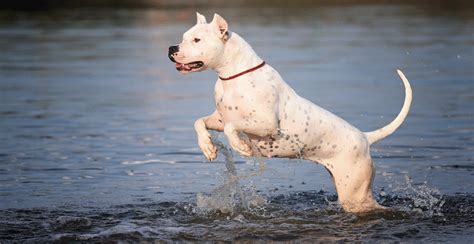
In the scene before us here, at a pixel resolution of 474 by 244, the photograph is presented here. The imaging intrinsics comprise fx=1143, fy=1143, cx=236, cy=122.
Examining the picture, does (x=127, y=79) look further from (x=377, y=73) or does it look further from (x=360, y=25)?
(x=360, y=25)

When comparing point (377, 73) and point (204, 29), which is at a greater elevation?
point (204, 29)

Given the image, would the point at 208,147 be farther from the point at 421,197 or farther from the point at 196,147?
the point at 196,147

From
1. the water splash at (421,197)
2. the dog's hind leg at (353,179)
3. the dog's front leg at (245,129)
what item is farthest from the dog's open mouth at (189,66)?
the water splash at (421,197)

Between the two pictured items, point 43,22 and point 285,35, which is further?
point 43,22

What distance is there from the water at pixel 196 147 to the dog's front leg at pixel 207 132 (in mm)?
623

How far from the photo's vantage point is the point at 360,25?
109ft

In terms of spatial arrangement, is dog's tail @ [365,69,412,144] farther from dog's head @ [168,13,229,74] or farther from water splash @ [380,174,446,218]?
dog's head @ [168,13,229,74]

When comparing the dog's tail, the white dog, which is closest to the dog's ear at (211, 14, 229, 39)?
the white dog

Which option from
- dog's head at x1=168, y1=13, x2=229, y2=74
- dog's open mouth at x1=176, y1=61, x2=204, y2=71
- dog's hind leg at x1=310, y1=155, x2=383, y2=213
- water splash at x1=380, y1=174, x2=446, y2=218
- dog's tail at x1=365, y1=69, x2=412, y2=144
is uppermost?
dog's head at x1=168, y1=13, x2=229, y2=74

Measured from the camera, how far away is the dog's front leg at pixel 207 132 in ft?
30.6

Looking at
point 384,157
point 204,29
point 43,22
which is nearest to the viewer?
point 204,29

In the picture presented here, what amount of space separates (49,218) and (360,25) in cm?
2422

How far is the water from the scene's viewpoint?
9.62 metres

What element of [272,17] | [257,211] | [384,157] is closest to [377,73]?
[384,157]
